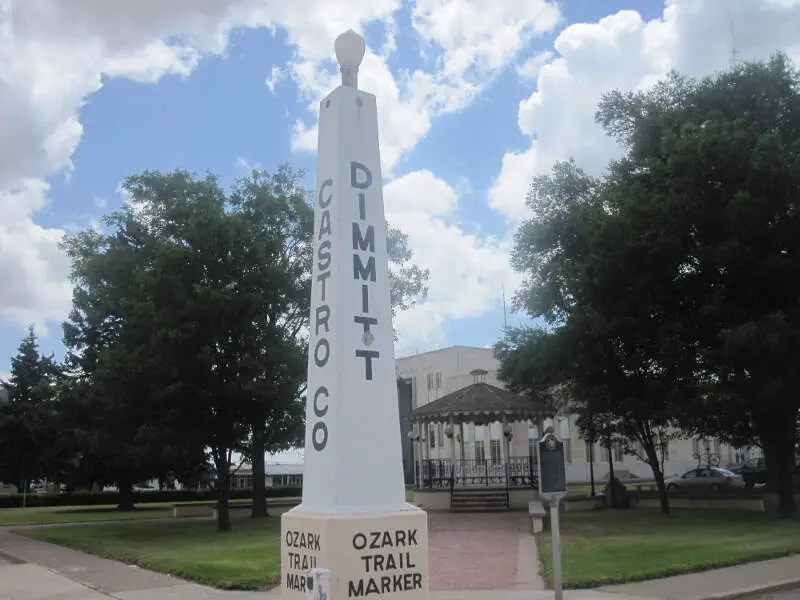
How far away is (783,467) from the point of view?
22.9 m

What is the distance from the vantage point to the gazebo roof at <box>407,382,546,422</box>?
92.5 feet

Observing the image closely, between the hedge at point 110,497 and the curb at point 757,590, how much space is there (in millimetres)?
44888

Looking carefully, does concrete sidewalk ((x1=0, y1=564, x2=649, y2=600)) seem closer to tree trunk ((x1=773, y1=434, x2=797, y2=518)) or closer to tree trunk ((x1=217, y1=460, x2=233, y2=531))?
tree trunk ((x1=217, y1=460, x2=233, y2=531))

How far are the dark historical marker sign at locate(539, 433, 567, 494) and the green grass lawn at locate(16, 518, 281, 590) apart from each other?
551 centimetres

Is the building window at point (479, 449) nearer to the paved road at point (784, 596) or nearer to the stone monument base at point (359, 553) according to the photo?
the paved road at point (784, 596)

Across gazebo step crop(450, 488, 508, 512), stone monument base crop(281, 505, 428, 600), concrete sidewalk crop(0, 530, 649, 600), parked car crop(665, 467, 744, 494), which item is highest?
stone monument base crop(281, 505, 428, 600)

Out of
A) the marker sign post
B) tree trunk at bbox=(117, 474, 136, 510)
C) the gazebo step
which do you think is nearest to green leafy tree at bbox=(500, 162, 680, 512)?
the gazebo step

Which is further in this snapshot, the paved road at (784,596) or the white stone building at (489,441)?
the white stone building at (489,441)

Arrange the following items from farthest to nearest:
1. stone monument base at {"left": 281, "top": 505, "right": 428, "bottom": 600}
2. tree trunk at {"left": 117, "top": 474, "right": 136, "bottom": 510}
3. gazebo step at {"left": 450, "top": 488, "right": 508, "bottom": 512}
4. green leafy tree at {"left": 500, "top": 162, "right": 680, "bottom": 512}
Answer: tree trunk at {"left": 117, "top": 474, "right": 136, "bottom": 510} < gazebo step at {"left": 450, "top": 488, "right": 508, "bottom": 512} < green leafy tree at {"left": 500, "top": 162, "right": 680, "bottom": 512} < stone monument base at {"left": 281, "top": 505, "right": 428, "bottom": 600}

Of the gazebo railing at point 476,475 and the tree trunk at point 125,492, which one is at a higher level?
the gazebo railing at point 476,475

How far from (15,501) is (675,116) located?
1759 inches

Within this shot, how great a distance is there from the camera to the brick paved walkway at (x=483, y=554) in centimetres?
1256

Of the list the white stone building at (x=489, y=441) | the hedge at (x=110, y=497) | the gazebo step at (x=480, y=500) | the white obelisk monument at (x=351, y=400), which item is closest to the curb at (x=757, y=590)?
the white obelisk monument at (x=351, y=400)

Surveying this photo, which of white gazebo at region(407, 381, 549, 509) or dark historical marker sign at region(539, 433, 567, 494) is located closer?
dark historical marker sign at region(539, 433, 567, 494)
